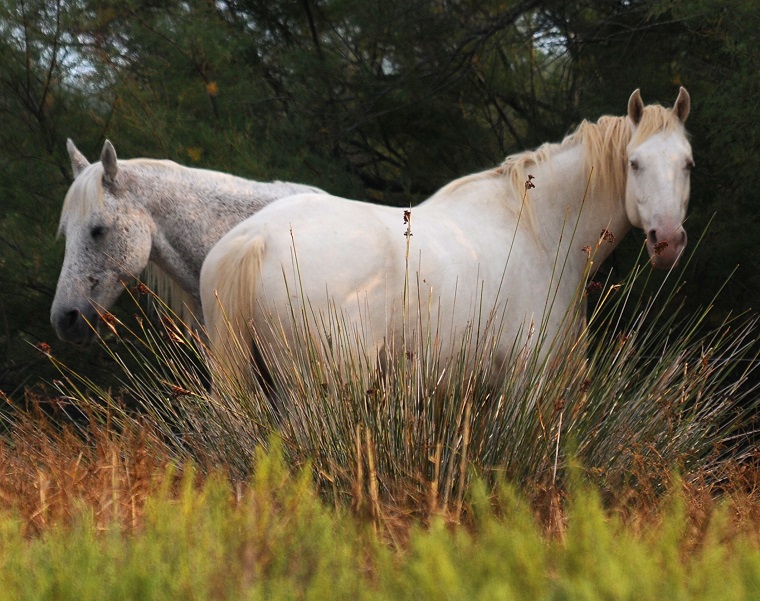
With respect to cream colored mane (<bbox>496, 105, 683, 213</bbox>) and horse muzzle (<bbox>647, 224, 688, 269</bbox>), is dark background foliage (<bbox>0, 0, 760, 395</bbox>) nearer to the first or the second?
cream colored mane (<bbox>496, 105, 683, 213</bbox>)

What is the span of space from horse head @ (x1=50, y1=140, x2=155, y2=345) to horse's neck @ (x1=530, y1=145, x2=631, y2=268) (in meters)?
1.69

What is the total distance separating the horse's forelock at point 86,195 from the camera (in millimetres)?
4559

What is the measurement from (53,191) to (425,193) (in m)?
2.65

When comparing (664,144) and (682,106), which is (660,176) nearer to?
(664,144)

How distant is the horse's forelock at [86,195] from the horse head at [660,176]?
2190 millimetres

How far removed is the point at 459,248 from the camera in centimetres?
415

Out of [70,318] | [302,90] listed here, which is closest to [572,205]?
[70,318]

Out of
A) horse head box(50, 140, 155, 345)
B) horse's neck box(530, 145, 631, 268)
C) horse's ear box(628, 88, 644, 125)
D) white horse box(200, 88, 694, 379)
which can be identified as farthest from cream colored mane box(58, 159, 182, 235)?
horse's ear box(628, 88, 644, 125)

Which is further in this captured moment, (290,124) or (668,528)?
(290,124)

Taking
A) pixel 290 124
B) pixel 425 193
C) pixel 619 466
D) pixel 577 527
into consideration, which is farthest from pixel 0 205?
pixel 577 527

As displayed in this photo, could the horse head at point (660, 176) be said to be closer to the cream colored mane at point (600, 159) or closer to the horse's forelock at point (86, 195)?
the cream colored mane at point (600, 159)

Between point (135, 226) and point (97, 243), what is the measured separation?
17cm

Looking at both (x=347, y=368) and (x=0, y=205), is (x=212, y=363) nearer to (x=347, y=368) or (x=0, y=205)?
(x=347, y=368)

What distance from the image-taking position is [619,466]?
3.30m
